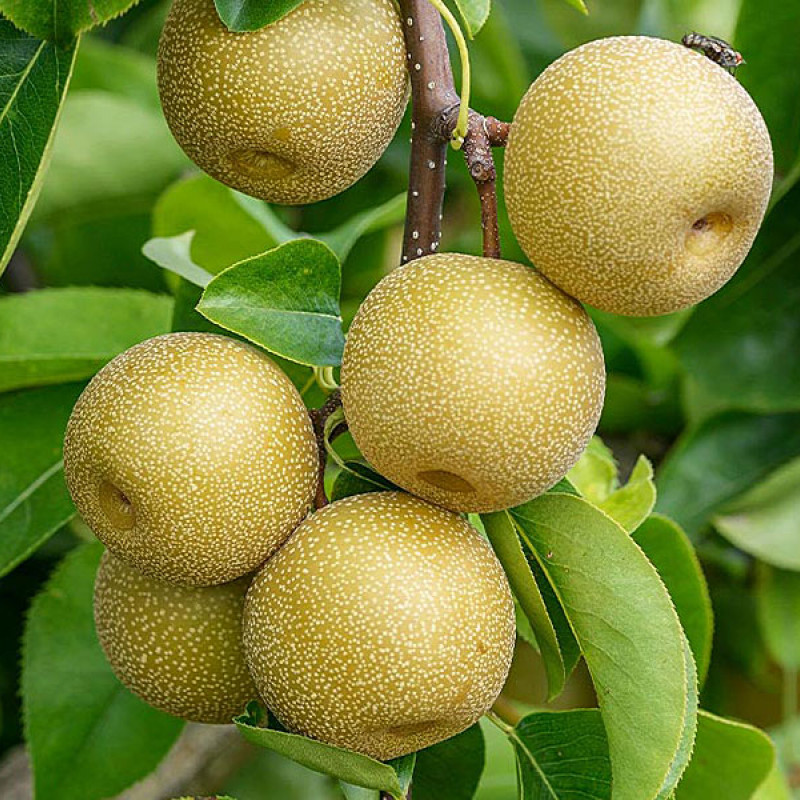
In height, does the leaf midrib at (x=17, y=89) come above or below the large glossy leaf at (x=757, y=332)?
above

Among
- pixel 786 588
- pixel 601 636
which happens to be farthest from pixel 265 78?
pixel 786 588

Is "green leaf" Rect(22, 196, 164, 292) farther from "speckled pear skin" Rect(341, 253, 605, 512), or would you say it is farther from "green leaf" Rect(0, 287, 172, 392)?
"speckled pear skin" Rect(341, 253, 605, 512)

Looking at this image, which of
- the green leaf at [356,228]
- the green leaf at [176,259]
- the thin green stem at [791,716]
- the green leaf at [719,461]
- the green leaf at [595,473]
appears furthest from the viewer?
the thin green stem at [791,716]

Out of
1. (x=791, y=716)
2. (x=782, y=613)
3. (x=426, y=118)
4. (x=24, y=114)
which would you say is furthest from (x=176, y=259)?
(x=791, y=716)

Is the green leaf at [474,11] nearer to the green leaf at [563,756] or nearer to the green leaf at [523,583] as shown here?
the green leaf at [523,583]

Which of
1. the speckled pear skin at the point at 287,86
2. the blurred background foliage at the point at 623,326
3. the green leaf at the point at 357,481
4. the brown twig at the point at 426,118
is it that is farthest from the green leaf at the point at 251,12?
the blurred background foliage at the point at 623,326

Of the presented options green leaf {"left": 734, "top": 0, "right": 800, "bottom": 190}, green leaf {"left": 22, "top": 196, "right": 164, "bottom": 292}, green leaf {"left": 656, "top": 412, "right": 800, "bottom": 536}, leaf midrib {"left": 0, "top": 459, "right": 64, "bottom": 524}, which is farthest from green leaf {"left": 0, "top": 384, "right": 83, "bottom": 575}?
green leaf {"left": 734, "top": 0, "right": 800, "bottom": 190}

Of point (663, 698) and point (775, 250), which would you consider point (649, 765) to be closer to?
point (663, 698)
